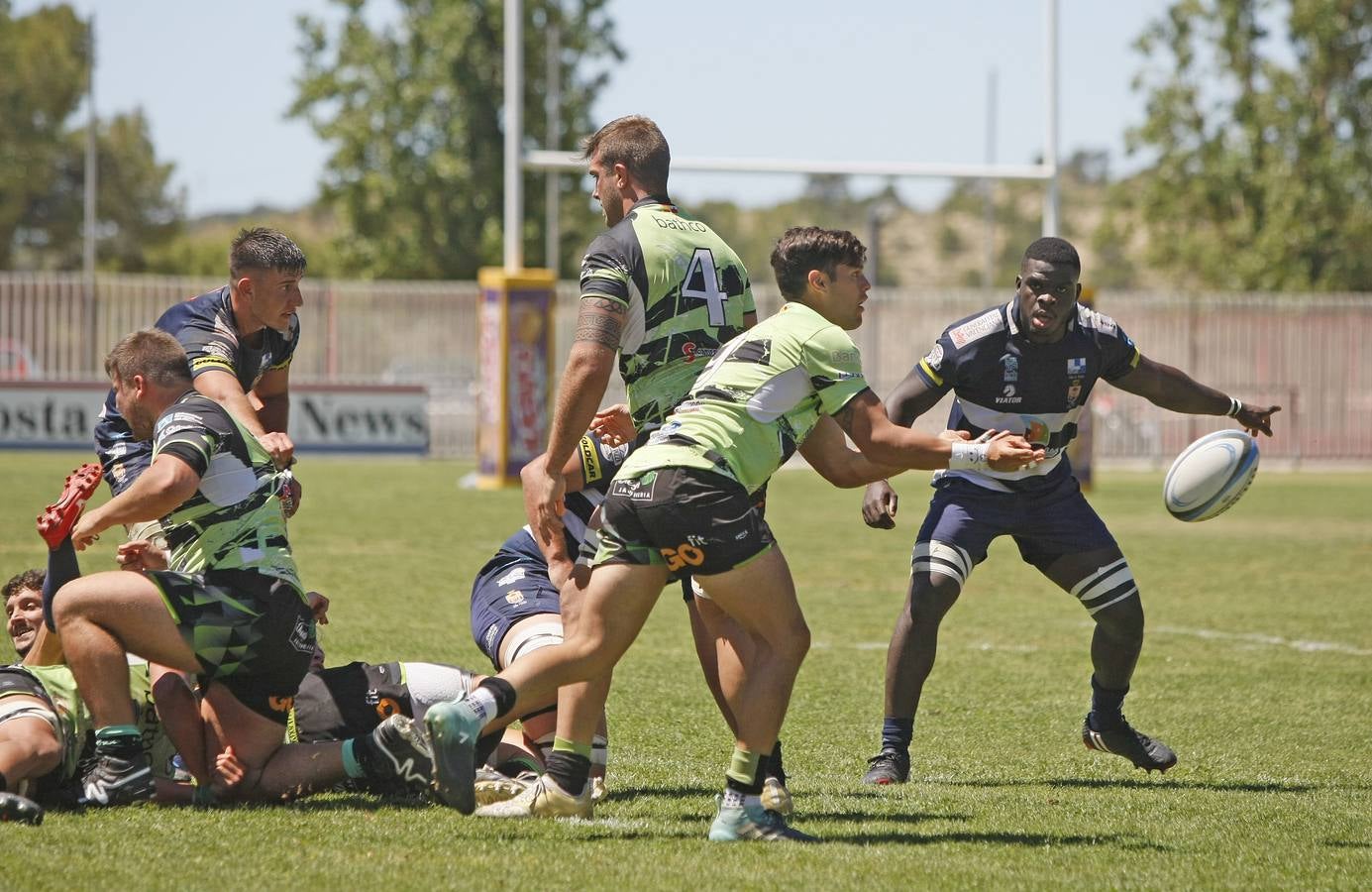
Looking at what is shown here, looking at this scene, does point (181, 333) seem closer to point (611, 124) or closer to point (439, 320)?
point (611, 124)

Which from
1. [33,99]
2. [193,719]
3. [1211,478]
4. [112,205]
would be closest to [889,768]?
[1211,478]

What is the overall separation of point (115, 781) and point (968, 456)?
2.93 meters

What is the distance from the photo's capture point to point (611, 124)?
6.01m

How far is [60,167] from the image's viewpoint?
50.7m

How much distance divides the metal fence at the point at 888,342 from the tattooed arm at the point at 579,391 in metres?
22.1

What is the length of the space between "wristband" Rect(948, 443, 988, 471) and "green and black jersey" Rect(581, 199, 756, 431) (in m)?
1.06

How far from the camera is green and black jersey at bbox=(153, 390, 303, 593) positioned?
5422 millimetres

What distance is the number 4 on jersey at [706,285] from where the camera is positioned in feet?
19.2

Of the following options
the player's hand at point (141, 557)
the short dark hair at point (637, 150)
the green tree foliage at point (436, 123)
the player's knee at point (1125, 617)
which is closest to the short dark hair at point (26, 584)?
the player's hand at point (141, 557)

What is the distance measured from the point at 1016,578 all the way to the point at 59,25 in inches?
1854

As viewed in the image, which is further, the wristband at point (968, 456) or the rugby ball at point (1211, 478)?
the rugby ball at point (1211, 478)

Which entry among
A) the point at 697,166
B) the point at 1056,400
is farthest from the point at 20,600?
the point at 697,166

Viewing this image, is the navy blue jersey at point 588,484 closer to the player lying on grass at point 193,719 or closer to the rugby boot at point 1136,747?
the player lying on grass at point 193,719

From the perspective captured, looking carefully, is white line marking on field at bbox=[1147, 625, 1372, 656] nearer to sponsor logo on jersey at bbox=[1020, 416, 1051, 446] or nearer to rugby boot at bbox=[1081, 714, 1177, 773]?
rugby boot at bbox=[1081, 714, 1177, 773]
